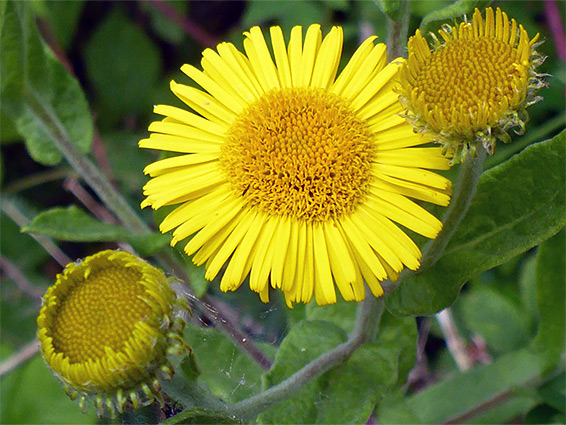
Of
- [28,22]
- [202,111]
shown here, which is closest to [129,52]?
[28,22]

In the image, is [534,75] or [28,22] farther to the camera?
[28,22]

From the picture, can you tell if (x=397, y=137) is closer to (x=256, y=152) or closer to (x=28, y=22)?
(x=256, y=152)

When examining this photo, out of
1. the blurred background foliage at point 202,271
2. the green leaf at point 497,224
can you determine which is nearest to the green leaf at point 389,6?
the blurred background foliage at point 202,271

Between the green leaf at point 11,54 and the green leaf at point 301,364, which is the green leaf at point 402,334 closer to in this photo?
the green leaf at point 301,364

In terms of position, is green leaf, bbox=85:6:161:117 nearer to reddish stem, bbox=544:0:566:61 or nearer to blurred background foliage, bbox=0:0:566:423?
blurred background foliage, bbox=0:0:566:423

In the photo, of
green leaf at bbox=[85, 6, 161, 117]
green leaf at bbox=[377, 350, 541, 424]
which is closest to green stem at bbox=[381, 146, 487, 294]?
green leaf at bbox=[377, 350, 541, 424]

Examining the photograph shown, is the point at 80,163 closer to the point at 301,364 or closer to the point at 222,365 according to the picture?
the point at 222,365

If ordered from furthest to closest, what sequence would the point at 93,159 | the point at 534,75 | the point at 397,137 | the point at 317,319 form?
the point at 93,159
the point at 317,319
the point at 397,137
the point at 534,75
